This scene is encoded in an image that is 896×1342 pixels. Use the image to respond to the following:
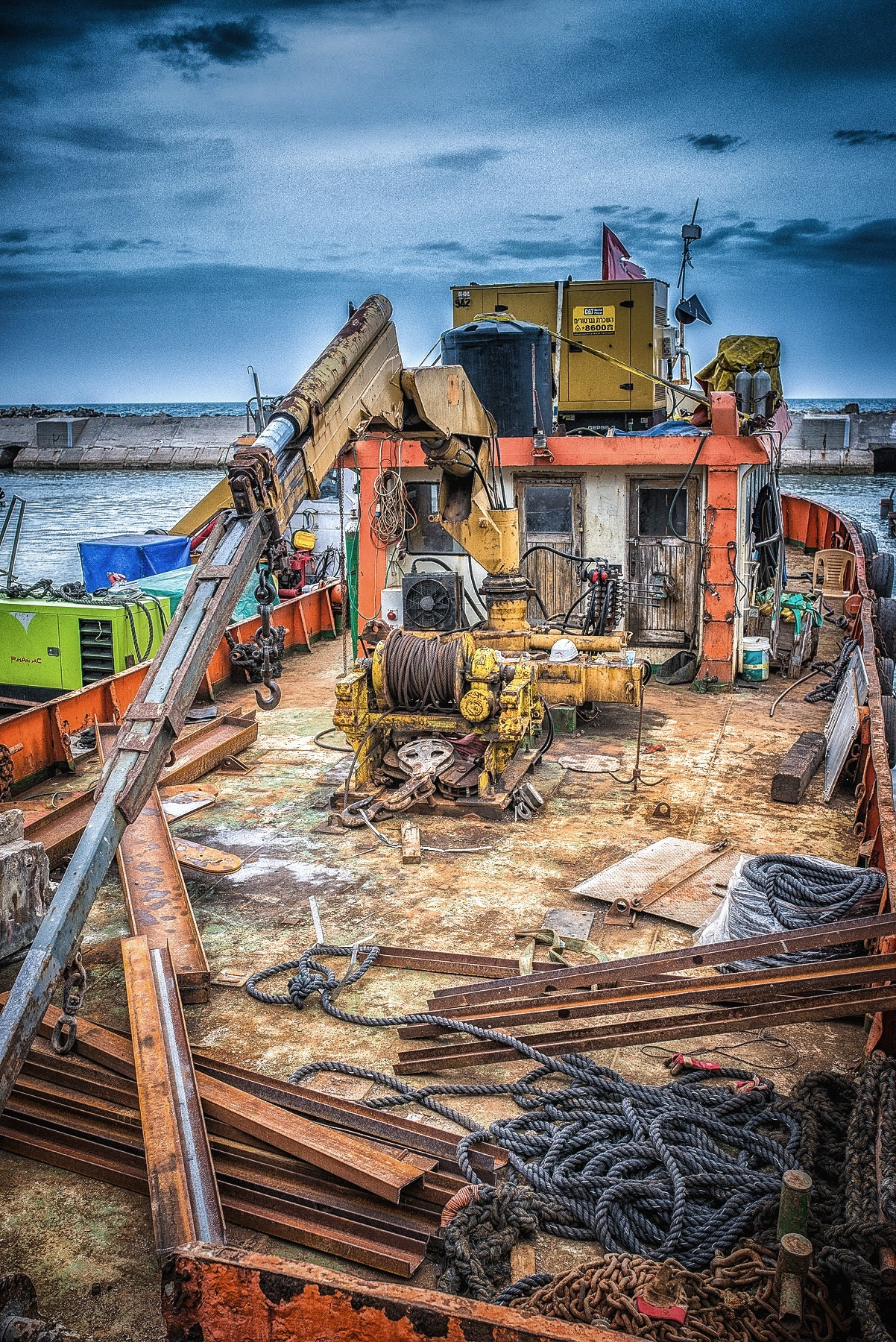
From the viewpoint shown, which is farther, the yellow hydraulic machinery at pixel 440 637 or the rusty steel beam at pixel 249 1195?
the yellow hydraulic machinery at pixel 440 637

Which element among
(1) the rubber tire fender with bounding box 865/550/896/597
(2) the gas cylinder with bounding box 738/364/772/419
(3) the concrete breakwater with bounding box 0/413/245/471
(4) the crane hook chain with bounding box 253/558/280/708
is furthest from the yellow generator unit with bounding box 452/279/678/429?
(3) the concrete breakwater with bounding box 0/413/245/471

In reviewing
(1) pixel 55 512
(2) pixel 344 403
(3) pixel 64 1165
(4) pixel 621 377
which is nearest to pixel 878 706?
(2) pixel 344 403

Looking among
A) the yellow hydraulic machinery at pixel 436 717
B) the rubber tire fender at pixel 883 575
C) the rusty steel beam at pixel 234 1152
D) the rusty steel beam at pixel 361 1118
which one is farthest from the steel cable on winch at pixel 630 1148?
the rubber tire fender at pixel 883 575

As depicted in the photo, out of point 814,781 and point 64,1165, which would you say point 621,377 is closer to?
point 814,781

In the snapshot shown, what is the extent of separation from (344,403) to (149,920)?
3277 millimetres

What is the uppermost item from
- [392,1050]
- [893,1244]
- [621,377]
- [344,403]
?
[621,377]

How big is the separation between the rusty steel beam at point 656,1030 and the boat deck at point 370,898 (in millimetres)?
131

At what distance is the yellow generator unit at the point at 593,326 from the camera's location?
13.7 metres

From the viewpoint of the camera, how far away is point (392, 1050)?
16.5 feet

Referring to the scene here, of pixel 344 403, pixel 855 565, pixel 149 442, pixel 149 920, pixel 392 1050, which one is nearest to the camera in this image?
pixel 392 1050

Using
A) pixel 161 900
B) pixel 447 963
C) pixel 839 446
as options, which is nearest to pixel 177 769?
pixel 161 900

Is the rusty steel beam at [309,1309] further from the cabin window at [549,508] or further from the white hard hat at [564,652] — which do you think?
the cabin window at [549,508]

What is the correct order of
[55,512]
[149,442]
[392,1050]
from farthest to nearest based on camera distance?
[149,442] → [55,512] → [392,1050]

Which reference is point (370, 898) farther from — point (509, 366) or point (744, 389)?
point (744, 389)
